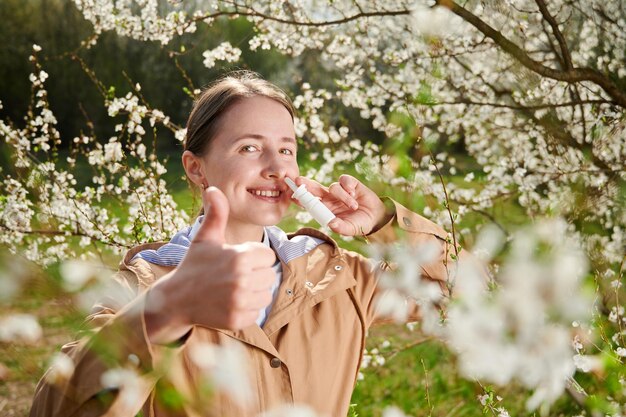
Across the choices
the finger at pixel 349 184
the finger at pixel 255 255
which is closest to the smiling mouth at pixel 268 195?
the finger at pixel 349 184

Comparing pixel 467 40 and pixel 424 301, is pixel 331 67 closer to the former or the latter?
pixel 467 40

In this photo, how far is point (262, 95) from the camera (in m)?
1.74

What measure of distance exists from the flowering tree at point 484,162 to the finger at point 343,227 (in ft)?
0.50

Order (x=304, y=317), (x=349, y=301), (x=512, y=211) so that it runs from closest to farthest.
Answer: (x=304, y=317), (x=349, y=301), (x=512, y=211)

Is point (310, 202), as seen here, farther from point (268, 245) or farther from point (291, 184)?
point (268, 245)

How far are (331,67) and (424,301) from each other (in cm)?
1136

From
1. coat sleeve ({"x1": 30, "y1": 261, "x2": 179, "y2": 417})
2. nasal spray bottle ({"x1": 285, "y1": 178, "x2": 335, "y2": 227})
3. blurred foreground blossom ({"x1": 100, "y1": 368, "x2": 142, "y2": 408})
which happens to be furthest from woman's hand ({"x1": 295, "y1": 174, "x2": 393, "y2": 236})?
blurred foreground blossom ({"x1": 100, "y1": 368, "x2": 142, "y2": 408})

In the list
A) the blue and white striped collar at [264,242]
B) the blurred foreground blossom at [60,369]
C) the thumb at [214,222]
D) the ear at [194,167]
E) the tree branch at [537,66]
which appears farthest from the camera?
the tree branch at [537,66]

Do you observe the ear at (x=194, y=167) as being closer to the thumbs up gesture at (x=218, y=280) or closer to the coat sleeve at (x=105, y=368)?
the coat sleeve at (x=105, y=368)

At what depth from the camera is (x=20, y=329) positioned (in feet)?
2.75

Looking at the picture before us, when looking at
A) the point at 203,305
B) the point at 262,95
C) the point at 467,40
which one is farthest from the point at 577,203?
the point at 467,40

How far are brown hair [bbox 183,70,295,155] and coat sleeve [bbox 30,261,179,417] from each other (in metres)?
0.62

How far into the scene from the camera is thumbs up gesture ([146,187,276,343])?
0.80 m

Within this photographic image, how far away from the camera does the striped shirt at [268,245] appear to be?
62.2 inches
